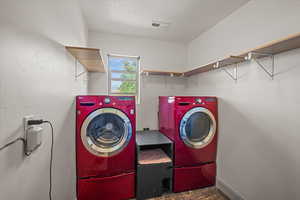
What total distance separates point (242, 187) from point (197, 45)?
2.57 m

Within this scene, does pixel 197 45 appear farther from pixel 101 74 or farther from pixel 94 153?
pixel 94 153

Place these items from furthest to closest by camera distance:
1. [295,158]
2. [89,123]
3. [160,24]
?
[160,24]
[89,123]
[295,158]

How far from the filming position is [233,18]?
2031 mm

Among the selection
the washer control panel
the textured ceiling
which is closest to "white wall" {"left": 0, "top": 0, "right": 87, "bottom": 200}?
the washer control panel

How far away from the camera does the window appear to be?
9.57 feet

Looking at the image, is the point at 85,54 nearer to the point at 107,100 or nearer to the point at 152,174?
the point at 107,100

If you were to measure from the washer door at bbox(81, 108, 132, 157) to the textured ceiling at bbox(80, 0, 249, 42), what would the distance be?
150 centimetres

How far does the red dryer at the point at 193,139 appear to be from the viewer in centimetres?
208

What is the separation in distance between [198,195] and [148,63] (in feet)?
8.39

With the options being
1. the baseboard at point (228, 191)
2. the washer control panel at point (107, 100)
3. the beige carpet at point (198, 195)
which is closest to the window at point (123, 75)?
the washer control panel at point (107, 100)

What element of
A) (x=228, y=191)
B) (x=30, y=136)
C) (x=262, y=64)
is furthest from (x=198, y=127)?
(x=30, y=136)

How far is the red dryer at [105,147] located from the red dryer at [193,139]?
66 cm

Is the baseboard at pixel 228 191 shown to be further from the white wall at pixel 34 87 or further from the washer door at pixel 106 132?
the white wall at pixel 34 87

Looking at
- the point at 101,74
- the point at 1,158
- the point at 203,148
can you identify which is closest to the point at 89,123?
the point at 1,158
